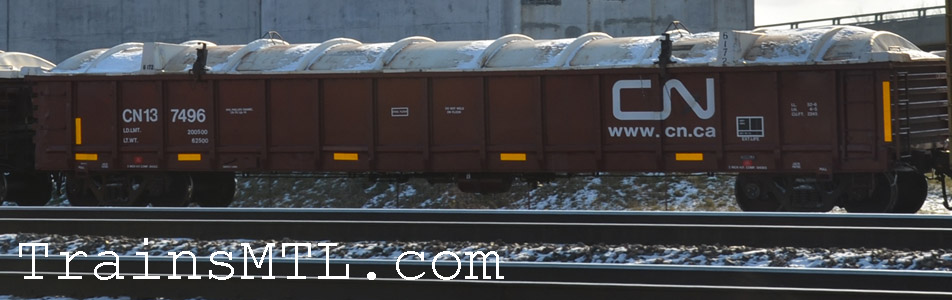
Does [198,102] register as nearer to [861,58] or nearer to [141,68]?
[141,68]

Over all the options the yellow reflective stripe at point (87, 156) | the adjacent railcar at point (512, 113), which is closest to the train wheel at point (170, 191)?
the adjacent railcar at point (512, 113)

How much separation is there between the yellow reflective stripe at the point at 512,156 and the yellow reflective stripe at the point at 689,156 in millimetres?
2274

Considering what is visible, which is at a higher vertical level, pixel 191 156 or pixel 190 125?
pixel 190 125

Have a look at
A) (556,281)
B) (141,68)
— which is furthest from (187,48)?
(556,281)

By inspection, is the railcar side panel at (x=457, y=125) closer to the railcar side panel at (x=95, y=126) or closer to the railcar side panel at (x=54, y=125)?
the railcar side panel at (x=95, y=126)

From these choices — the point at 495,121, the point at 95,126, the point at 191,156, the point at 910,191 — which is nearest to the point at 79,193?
the point at 95,126

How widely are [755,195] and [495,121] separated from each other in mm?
3971

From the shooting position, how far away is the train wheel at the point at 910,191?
15.7 m

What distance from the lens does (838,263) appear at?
31.9 feet

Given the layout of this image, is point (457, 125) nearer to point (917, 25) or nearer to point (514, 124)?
point (514, 124)

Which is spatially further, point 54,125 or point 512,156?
point 54,125

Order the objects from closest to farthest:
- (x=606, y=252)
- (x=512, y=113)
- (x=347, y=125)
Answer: (x=606, y=252), (x=512, y=113), (x=347, y=125)

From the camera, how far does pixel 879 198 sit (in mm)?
15320

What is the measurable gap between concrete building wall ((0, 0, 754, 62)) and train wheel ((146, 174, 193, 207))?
1439cm
